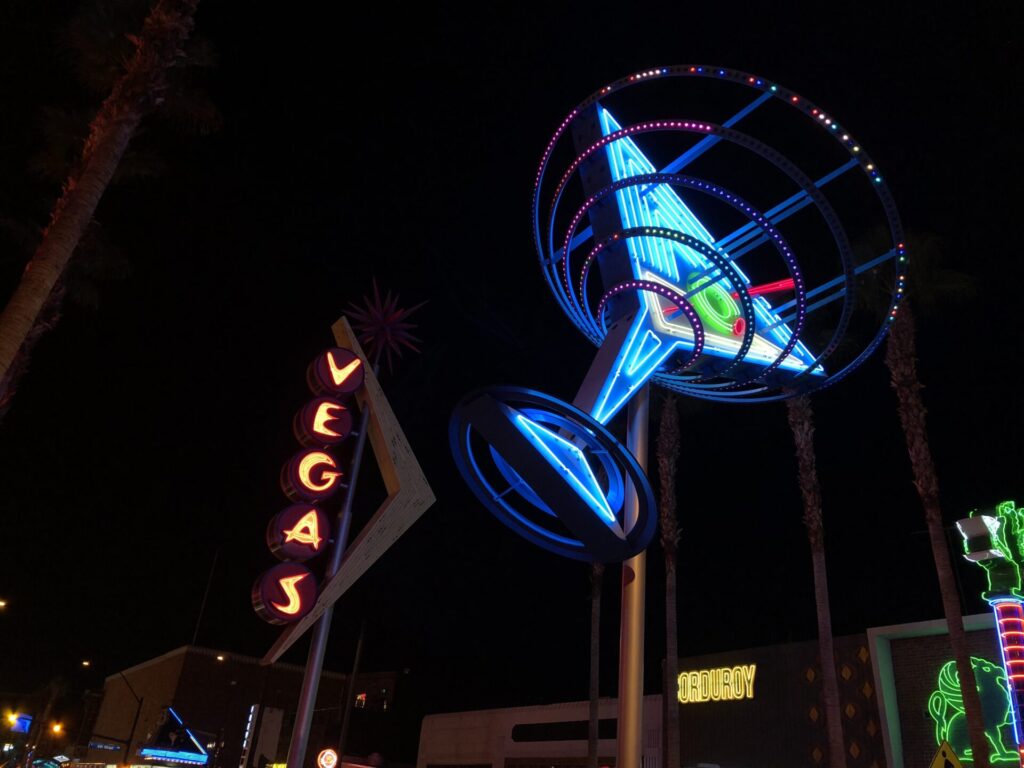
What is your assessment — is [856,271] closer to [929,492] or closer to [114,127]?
[929,492]

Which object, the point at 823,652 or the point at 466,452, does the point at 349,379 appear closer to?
the point at 466,452

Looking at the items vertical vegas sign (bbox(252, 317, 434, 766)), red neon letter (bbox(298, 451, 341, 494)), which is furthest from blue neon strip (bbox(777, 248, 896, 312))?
red neon letter (bbox(298, 451, 341, 494))

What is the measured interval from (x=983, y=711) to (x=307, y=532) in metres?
21.0

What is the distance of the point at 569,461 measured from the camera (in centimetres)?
1188

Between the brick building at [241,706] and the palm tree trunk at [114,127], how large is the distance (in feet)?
169

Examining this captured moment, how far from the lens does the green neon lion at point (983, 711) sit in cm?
2177

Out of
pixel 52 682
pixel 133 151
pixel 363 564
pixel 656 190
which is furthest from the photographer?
pixel 52 682

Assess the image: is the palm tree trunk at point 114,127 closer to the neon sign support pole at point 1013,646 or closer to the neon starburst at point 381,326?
the neon starburst at point 381,326

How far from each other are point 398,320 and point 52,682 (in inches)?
3728

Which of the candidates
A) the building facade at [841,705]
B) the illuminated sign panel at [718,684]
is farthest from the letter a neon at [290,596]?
the illuminated sign panel at [718,684]

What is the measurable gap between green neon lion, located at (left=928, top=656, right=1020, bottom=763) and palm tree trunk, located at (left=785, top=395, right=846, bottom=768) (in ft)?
9.46

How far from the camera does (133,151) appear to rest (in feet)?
52.9

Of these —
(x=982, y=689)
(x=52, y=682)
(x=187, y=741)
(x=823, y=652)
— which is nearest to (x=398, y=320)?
(x=823, y=652)

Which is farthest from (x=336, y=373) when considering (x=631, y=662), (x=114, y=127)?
(x=631, y=662)
